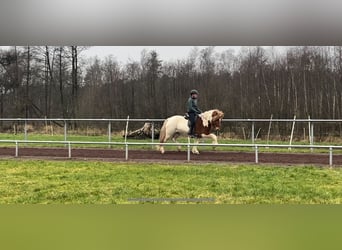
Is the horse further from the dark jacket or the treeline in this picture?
the treeline

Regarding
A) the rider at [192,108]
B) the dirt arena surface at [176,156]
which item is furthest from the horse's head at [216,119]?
the dirt arena surface at [176,156]

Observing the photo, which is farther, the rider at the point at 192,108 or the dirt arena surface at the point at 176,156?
the dirt arena surface at the point at 176,156

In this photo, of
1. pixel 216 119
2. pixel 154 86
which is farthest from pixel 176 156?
pixel 154 86

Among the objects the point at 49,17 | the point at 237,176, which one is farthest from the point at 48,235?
the point at 237,176

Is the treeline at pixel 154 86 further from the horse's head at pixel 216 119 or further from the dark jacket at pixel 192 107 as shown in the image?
the horse's head at pixel 216 119

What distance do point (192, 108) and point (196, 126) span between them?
1402mm

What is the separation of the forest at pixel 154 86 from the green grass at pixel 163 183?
597 millimetres

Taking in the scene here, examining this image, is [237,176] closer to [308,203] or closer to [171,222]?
[308,203]

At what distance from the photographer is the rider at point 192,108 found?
4.66 m

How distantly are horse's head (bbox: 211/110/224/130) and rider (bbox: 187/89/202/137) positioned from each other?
23cm

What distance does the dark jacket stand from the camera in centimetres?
501

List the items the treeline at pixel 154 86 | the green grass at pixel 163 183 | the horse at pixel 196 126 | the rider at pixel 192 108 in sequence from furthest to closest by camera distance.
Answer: the horse at pixel 196 126
the rider at pixel 192 108
the treeline at pixel 154 86
the green grass at pixel 163 183

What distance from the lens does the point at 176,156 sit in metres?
6.29

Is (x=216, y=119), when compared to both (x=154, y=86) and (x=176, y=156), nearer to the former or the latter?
(x=176, y=156)
